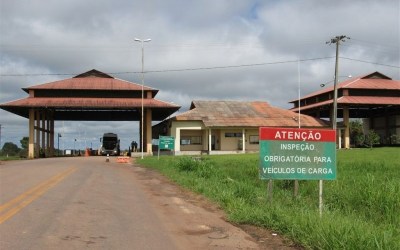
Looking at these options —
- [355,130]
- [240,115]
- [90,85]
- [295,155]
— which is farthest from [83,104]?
[355,130]

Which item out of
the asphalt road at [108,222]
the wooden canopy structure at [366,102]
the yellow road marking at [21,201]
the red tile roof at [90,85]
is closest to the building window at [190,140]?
the red tile roof at [90,85]

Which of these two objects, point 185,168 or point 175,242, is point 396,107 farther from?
point 175,242

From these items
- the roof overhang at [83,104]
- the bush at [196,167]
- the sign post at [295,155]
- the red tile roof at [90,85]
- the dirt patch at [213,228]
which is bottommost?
the dirt patch at [213,228]

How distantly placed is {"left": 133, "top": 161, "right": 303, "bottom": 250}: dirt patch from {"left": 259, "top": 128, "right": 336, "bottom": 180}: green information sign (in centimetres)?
158

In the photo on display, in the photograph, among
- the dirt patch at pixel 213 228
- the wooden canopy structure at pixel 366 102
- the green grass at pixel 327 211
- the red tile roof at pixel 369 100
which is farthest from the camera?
the wooden canopy structure at pixel 366 102

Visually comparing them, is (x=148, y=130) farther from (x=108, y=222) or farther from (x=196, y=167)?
(x=108, y=222)

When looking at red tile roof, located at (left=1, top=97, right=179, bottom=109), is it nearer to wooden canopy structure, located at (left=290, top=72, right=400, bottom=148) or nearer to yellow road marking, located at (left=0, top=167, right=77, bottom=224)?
wooden canopy structure, located at (left=290, top=72, right=400, bottom=148)

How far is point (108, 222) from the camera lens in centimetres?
981

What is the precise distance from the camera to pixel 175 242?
804cm

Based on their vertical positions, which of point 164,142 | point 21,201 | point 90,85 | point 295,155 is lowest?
point 21,201

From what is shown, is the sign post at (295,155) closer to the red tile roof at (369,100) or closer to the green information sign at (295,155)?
the green information sign at (295,155)

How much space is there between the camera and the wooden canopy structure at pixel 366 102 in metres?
62.8

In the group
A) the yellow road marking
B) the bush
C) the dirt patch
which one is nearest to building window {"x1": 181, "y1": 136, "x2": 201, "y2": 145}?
the bush

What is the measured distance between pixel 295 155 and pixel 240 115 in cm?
5090
